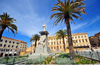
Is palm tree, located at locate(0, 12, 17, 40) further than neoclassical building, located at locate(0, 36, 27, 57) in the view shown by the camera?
No

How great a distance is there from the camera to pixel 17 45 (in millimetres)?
49375

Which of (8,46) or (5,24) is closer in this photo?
(5,24)

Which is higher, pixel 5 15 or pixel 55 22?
pixel 5 15

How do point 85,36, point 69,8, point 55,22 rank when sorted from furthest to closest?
point 85,36 < point 55,22 < point 69,8

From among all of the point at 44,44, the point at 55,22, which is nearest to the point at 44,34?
the point at 44,44

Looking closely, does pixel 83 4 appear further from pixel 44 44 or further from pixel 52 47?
pixel 52 47

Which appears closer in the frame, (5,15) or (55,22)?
(55,22)

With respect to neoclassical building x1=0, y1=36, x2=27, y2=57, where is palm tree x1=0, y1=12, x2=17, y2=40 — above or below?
above

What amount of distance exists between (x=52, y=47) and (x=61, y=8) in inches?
2144

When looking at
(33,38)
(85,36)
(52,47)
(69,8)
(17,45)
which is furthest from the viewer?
(52,47)

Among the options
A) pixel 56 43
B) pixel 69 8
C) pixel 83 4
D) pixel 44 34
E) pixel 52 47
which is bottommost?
pixel 52 47

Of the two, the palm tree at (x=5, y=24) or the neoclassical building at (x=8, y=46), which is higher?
the palm tree at (x=5, y=24)

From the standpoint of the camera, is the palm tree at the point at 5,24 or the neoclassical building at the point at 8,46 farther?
the neoclassical building at the point at 8,46

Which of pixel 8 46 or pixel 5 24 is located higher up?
pixel 5 24
